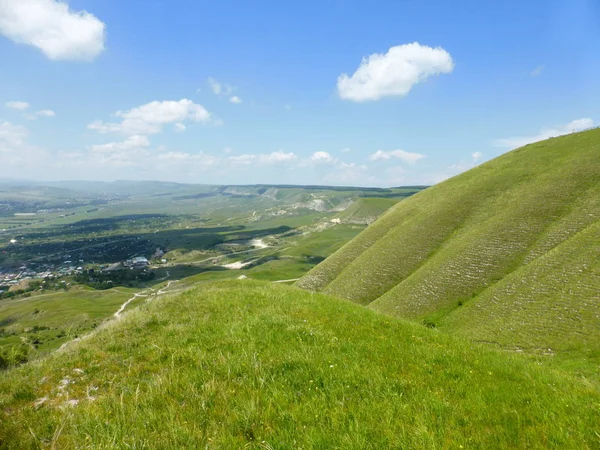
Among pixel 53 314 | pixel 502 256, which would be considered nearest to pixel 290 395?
pixel 502 256

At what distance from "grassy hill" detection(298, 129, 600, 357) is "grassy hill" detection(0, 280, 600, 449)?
3123 cm

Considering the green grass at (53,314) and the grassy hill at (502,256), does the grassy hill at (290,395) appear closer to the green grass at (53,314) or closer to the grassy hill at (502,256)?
the grassy hill at (502,256)

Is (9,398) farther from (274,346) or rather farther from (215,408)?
(274,346)

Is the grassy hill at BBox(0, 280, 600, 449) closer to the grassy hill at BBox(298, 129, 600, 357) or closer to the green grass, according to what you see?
the grassy hill at BBox(298, 129, 600, 357)

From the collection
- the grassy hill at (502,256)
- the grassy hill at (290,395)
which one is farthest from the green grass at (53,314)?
the grassy hill at (290,395)

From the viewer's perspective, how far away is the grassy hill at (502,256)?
36938 mm

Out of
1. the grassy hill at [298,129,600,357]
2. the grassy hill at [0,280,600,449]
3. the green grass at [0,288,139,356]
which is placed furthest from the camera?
the green grass at [0,288,139,356]

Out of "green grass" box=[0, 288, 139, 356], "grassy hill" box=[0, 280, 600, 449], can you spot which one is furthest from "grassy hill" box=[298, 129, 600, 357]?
"green grass" box=[0, 288, 139, 356]

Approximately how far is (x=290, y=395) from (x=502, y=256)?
59402 mm

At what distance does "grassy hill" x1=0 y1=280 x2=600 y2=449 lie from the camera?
5.78m

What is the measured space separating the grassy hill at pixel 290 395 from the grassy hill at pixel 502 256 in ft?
102

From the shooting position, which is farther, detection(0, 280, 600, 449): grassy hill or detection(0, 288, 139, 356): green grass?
detection(0, 288, 139, 356): green grass

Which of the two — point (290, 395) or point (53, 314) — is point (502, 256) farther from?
point (53, 314)

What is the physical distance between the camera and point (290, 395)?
720 cm
